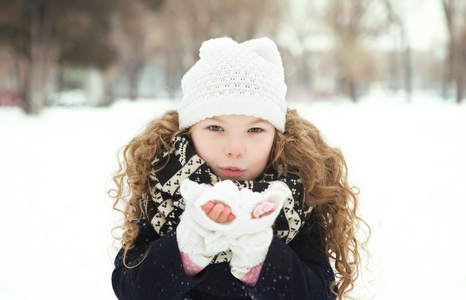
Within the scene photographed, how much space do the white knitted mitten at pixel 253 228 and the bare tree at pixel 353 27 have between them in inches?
944

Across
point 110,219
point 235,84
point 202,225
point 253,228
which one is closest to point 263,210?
point 253,228

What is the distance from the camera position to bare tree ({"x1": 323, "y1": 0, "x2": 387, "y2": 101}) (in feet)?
79.4

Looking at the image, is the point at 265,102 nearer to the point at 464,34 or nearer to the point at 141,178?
the point at 141,178

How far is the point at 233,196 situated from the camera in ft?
3.47

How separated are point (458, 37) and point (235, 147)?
966 inches

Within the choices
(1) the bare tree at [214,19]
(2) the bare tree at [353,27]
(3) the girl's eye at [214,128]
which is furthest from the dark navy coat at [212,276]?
(2) the bare tree at [353,27]

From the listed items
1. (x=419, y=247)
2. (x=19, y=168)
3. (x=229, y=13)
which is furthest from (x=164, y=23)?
(x=419, y=247)

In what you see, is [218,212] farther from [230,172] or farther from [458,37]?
[458,37]

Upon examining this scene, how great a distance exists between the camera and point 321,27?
84.9 ft

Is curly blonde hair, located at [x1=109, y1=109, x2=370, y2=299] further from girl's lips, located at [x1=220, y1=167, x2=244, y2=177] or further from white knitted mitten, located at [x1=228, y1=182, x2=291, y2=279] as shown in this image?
white knitted mitten, located at [x1=228, y1=182, x2=291, y2=279]

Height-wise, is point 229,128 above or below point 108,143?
above

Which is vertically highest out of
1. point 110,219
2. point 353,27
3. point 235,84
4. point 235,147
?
point 353,27

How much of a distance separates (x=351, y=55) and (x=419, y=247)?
2248 cm

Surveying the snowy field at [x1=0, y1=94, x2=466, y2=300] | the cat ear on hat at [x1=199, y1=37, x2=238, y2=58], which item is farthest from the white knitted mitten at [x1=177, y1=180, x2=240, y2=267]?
the snowy field at [x1=0, y1=94, x2=466, y2=300]
